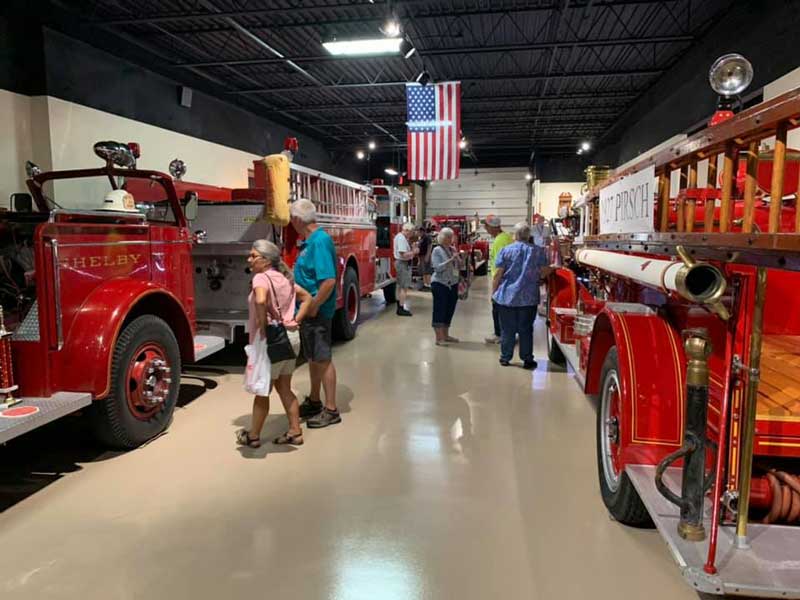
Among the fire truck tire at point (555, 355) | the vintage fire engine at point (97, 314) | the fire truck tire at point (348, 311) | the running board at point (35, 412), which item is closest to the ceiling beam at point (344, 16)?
the fire truck tire at point (348, 311)

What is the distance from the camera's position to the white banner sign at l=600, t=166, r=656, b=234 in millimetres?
2613

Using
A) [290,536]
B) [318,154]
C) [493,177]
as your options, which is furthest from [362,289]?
[493,177]

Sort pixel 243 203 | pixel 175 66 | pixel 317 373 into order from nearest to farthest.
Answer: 1. pixel 317 373
2. pixel 243 203
3. pixel 175 66

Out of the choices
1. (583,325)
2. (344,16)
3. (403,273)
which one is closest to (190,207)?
(583,325)

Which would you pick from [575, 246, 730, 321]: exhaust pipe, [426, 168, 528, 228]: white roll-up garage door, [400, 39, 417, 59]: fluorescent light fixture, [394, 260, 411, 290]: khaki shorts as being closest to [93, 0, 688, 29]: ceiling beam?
[400, 39, 417, 59]: fluorescent light fixture

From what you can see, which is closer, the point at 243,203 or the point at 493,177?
the point at 243,203

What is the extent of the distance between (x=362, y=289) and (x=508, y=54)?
6136 mm

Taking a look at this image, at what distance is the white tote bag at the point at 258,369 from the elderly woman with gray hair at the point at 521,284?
306 cm

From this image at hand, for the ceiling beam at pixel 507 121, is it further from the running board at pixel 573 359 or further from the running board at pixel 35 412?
the running board at pixel 35 412

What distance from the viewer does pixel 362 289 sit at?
862 cm

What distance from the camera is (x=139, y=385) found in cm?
377

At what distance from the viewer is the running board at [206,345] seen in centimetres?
469

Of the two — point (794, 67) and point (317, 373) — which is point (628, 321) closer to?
point (317, 373)

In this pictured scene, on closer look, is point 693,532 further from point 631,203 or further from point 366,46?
point 366,46
